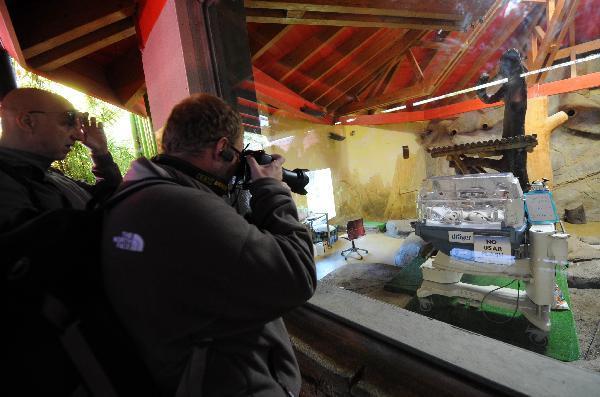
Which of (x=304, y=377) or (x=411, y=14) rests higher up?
(x=411, y=14)

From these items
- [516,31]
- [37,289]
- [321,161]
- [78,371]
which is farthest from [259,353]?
[516,31]

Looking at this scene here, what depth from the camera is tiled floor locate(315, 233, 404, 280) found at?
20.6 feet

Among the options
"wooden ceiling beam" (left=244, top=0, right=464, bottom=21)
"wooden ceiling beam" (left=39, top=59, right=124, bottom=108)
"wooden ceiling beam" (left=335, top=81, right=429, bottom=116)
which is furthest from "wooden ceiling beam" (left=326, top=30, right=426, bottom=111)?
"wooden ceiling beam" (left=39, top=59, right=124, bottom=108)

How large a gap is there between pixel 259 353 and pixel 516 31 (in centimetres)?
1222

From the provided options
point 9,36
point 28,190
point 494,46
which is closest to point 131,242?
point 28,190

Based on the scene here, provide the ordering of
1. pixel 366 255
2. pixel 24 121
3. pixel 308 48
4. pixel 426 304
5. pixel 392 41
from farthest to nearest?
pixel 366 255 → pixel 392 41 → pixel 308 48 → pixel 426 304 → pixel 24 121

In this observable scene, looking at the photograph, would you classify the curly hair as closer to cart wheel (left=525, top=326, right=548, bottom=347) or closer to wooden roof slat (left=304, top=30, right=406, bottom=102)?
cart wheel (left=525, top=326, right=548, bottom=347)

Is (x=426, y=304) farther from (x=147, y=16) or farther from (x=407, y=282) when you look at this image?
(x=147, y=16)

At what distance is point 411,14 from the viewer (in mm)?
2658

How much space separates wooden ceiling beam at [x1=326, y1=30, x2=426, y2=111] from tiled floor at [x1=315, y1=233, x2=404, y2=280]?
4116mm

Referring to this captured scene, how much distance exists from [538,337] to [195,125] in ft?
11.8

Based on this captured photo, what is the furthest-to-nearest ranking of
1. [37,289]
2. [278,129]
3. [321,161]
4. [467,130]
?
[467,130], [321,161], [278,129], [37,289]

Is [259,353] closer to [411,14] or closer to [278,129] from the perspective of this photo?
[411,14]

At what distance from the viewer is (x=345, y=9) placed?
2.30 m
